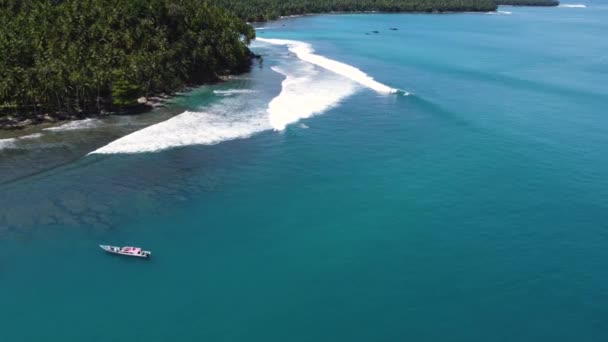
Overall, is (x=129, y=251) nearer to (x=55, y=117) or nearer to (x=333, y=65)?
(x=55, y=117)

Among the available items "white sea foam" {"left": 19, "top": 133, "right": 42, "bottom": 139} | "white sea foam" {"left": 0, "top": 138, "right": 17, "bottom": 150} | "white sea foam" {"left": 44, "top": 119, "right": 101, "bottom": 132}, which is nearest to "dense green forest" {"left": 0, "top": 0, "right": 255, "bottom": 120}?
"white sea foam" {"left": 44, "top": 119, "right": 101, "bottom": 132}

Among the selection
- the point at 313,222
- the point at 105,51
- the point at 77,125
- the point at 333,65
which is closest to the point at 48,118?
the point at 77,125

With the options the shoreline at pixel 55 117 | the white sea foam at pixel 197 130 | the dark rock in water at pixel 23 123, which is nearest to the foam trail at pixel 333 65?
the white sea foam at pixel 197 130

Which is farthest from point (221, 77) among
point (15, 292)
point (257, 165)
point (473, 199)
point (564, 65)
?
point (564, 65)

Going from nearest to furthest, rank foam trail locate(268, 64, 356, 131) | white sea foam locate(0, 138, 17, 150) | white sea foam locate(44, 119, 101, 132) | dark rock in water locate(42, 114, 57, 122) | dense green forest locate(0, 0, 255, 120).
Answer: white sea foam locate(0, 138, 17, 150) → white sea foam locate(44, 119, 101, 132) → dense green forest locate(0, 0, 255, 120) → dark rock in water locate(42, 114, 57, 122) → foam trail locate(268, 64, 356, 131)

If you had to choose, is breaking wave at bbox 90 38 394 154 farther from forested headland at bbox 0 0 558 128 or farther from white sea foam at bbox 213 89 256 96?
forested headland at bbox 0 0 558 128

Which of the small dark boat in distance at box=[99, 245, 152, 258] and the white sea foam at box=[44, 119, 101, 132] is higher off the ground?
the white sea foam at box=[44, 119, 101, 132]
